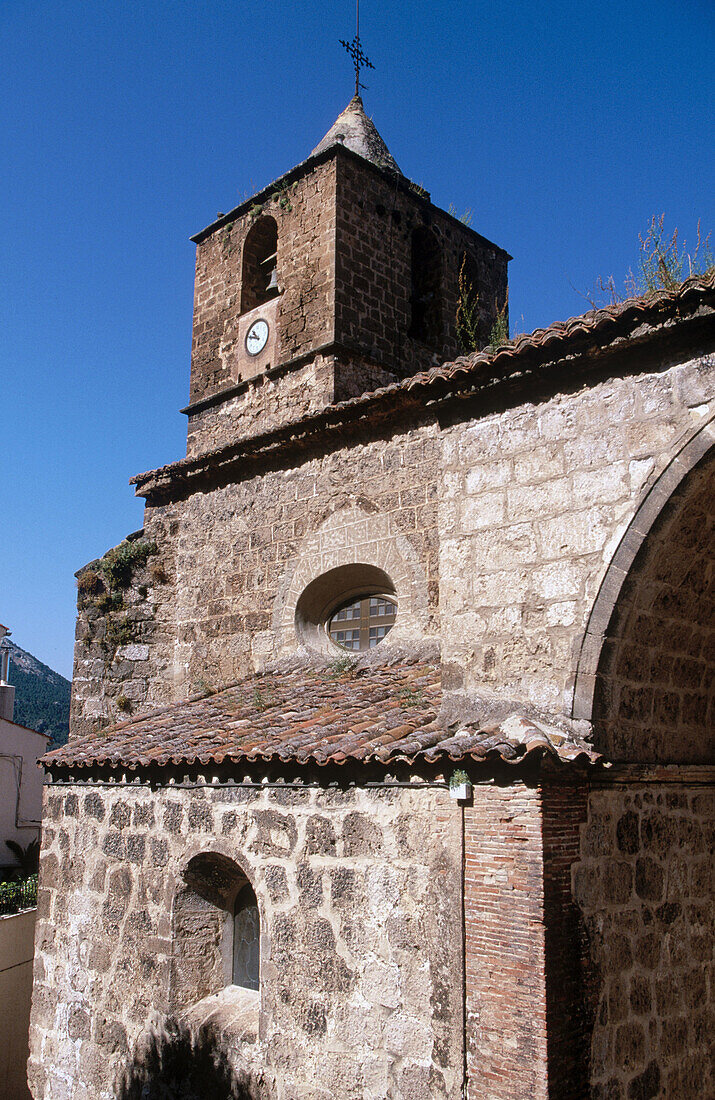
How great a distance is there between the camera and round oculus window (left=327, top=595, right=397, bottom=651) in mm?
8344

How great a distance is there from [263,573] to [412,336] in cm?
456

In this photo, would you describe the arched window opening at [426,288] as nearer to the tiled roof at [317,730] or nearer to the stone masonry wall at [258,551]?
the stone masonry wall at [258,551]

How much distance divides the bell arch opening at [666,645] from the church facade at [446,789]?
24 mm

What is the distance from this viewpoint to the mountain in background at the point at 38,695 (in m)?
40.2

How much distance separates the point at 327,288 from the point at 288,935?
7690 mm

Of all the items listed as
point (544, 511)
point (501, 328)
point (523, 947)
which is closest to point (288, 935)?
point (523, 947)

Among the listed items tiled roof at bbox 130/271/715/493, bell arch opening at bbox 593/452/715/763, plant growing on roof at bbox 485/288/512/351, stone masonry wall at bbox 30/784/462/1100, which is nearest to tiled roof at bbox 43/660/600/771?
stone masonry wall at bbox 30/784/462/1100

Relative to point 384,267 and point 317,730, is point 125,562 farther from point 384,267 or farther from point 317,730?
point 384,267

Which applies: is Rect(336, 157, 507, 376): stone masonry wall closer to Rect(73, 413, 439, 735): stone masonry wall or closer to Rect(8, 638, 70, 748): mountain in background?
Rect(73, 413, 439, 735): stone masonry wall

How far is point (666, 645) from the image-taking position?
5.81 metres

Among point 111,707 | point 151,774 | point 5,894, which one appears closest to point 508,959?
point 151,774

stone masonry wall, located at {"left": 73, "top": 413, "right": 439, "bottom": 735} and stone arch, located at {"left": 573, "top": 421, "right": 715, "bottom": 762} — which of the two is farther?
stone masonry wall, located at {"left": 73, "top": 413, "right": 439, "bottom": 735}

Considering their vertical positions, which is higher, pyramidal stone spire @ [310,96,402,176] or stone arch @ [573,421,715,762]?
pyramidal stone spire @ [310,96,402,176]

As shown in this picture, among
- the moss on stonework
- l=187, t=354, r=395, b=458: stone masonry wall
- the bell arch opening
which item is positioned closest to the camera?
the bell arch opening
